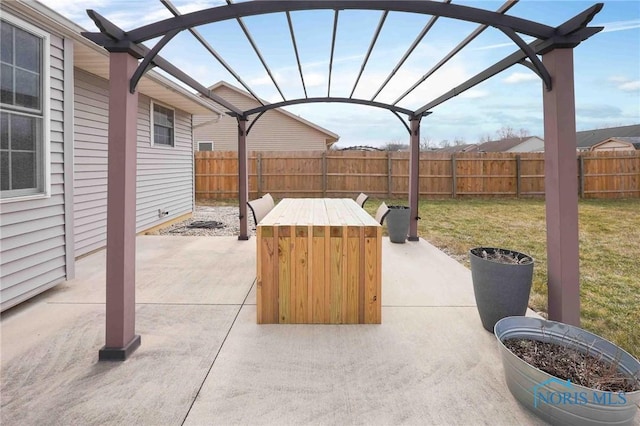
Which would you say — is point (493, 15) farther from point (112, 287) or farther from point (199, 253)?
point (199, 253)

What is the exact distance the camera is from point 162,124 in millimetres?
7141

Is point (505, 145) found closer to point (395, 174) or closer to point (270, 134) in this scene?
point (395, 174)

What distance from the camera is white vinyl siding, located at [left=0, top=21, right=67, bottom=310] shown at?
2920 mm

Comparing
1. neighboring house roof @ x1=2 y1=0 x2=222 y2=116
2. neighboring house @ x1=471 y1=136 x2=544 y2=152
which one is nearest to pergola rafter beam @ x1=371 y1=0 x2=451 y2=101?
neighboring house roof @ x1=2 y1=0 x2=222 y2=116

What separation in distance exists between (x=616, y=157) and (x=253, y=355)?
15.5m

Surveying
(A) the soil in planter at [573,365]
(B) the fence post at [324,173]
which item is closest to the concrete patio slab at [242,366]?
(A) the soil in planter at [573,365]

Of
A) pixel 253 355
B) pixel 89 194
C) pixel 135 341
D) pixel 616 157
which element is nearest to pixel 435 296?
pixel 253 355

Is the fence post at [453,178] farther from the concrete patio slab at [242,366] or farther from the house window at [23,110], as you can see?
the house window at [23,110]

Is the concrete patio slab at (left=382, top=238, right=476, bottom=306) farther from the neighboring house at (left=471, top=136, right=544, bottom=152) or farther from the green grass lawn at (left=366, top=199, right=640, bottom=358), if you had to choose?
the neighboring house at (left=471, top=136, right=544, bottom=152)

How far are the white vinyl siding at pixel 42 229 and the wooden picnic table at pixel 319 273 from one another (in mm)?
2168

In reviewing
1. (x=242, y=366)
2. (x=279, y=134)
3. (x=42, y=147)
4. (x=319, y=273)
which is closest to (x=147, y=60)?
(x=42, y=147)

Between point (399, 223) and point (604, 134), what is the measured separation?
34.2m

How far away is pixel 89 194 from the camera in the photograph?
489cm

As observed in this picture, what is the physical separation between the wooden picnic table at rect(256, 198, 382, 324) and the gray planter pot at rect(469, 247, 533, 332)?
2.58 feet
